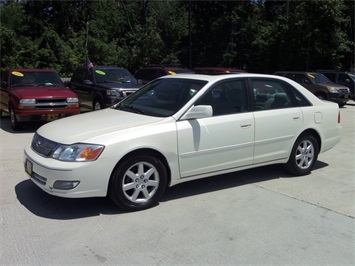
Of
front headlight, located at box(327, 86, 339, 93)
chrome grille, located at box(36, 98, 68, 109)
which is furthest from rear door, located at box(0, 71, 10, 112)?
front headlight, located at box(327, 86, 339, 93)

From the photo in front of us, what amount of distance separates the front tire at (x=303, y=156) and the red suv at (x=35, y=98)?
20.0 ft

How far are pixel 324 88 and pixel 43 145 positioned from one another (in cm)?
1488

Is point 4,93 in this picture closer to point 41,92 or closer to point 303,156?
point 41,92

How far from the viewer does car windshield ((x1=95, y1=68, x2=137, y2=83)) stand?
39.8 feet

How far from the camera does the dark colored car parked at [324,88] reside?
1691 cm

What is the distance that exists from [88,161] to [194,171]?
137cm

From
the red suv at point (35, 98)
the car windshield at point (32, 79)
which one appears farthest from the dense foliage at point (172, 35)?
the red suv at point (35, 98)

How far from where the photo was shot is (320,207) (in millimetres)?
4805

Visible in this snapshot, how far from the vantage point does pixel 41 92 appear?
32.5ft

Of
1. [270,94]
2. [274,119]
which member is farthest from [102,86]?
[274,119]

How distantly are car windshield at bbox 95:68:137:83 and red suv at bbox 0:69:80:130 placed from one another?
1.38m

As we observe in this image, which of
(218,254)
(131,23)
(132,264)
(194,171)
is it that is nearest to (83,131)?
(194,171)

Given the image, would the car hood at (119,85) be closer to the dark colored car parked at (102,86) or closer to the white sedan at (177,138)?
the dark colored car parked at (102,86)

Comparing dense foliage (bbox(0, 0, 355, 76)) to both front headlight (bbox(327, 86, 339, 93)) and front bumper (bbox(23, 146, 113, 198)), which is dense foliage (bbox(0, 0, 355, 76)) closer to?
front headlight (bbox(327, 86, 339, 93))
